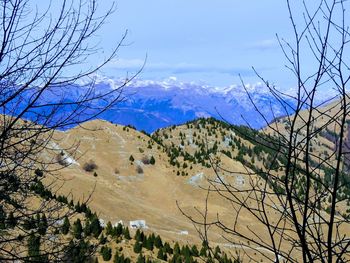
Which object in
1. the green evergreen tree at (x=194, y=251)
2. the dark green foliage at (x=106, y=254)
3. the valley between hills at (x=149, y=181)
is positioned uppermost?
the valley between hills at (x=149, y=181)

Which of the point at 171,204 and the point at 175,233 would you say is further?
the point at 171,204

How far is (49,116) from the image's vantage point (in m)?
5.67

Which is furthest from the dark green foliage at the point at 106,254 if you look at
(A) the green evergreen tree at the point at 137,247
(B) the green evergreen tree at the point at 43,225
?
(B) the green evergreen tree at the point at 43,225

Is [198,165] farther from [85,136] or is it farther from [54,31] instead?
[54,31]

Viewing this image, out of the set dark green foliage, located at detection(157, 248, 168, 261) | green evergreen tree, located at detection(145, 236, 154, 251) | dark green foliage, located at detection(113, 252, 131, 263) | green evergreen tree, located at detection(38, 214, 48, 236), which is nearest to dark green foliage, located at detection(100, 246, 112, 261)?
dark green foliage, located at detection(113, 252, 131, 263)

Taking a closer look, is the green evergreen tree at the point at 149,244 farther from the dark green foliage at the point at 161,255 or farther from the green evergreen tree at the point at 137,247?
the green evergreen tree at the point at 137,247

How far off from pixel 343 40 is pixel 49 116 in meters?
3.63

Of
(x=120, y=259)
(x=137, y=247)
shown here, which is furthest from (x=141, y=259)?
(x=137, y=247)

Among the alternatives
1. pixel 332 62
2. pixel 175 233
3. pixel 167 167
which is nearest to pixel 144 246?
pixel 175 233

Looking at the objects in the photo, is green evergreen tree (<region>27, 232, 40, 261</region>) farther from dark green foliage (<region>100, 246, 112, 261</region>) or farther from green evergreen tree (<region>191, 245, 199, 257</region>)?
green evergreen tree (<region>191, 245, 199, 257</region>)

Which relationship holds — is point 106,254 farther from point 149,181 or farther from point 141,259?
point 149,181

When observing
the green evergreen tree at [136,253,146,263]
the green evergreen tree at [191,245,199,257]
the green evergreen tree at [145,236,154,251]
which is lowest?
the green evergreen tree at [136,253,146,263]

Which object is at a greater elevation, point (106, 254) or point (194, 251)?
point (194, 251)

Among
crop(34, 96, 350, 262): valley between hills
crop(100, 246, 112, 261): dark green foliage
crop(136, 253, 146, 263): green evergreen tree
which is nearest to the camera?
crop(136, 253, 146, 263): green evergreen tree
